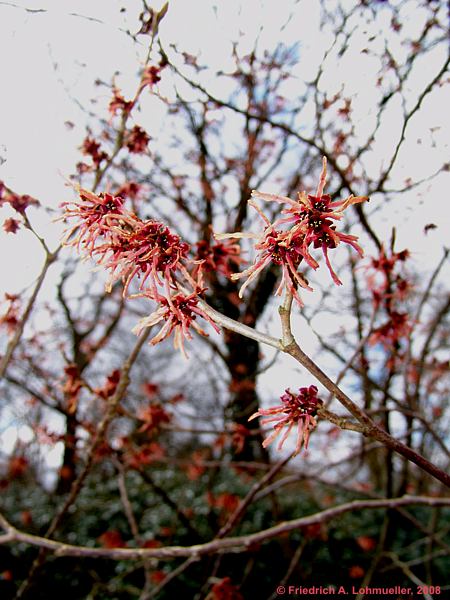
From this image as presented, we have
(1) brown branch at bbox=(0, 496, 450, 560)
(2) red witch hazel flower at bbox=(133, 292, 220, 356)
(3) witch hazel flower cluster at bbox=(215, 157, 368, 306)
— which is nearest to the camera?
(3) witch hazel flower cluster at bbox=(215, 157, 368, 306)

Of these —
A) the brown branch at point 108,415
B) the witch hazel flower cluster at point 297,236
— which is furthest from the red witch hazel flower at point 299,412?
the brown branch at point 108,415

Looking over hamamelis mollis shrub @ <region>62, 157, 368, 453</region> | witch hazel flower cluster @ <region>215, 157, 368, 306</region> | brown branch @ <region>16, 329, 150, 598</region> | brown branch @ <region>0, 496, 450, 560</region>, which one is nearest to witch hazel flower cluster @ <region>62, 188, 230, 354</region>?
Answer: hamamelis mollis shrub @ <region>62, 157, 368, 453</region>

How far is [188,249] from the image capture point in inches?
52.1

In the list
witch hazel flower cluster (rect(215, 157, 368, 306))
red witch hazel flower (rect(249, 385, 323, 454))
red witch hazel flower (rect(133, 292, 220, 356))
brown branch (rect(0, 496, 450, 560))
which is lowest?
brown branch (rect(0, 496, 450, 560))

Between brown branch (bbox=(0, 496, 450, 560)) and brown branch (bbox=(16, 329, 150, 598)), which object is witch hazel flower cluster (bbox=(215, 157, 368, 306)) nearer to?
brown branch (bbox=(16, 329, 150, 598))

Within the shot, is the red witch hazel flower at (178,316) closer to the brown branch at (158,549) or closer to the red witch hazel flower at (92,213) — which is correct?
the red witch hazel flower at (92,213)

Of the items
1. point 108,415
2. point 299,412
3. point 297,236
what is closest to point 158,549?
point 108,415

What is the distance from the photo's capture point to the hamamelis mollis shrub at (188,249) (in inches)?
46.2

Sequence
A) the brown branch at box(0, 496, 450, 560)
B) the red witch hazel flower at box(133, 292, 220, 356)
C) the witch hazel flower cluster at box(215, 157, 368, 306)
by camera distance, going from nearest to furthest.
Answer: the witch hazel flower cluster at box(215, 157, 368, 306) < the red witch hazel flower at box(133, 292, 220, 356) < the brown branch at box(0, 496, 450, 560)

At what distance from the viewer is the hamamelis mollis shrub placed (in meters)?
1.17

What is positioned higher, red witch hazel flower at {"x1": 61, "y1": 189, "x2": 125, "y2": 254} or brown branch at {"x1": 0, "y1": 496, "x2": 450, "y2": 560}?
red witch hazel flower at {"x1": 61, "y1": 189, "x2": 125, "y2": 254}

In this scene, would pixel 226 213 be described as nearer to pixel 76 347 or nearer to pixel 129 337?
pixel 76 347

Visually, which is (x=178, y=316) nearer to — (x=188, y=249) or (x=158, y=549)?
(x=188, y=249)

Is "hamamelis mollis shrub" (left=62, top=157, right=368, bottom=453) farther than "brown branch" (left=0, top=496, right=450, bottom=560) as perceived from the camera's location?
No
